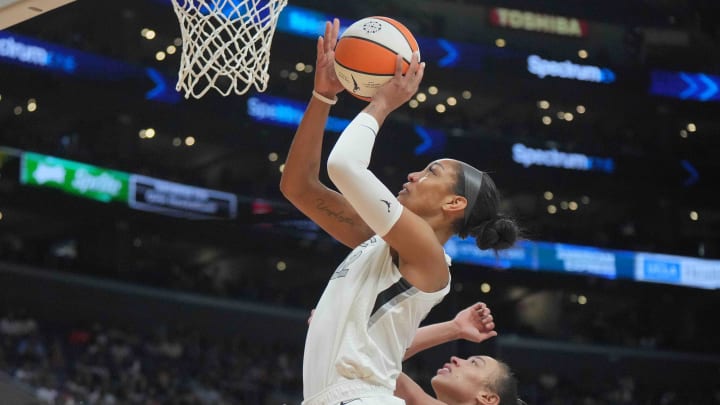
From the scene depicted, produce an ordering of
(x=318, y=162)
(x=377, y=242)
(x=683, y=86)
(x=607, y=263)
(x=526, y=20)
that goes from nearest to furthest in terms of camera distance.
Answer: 1. (x=377, y=242)
2. (x=318, y=162)
3. (x=607, y=263)
4. (x=683, y=86)
5. (x=526, y=20)

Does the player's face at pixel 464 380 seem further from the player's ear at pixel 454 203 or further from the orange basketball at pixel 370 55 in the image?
the orange basketball at pixel 370 55

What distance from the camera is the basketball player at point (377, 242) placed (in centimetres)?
322

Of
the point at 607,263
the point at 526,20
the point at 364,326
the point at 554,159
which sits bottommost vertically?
the point at 607,263

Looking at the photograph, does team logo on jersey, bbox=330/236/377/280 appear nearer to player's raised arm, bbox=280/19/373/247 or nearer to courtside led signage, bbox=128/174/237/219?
player's raised arm, bbox=280/19/373/247

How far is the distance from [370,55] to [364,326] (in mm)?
928

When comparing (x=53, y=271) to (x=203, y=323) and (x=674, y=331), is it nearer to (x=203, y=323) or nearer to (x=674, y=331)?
(x=203, y=323)

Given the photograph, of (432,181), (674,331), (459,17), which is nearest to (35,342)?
(459,17)

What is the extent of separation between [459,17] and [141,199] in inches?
378

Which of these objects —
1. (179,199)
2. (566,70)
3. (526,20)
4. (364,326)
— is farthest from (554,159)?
(364,326)

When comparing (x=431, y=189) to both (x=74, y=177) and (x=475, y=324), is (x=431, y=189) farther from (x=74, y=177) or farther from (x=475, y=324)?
(x=74, y=177)

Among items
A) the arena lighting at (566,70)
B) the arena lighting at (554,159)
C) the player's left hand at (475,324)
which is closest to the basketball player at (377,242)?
the player's left hand at (475,324)

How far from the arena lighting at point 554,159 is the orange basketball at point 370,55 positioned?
65.1 feet

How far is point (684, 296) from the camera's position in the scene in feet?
81.8

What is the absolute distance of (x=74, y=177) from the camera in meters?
19.4
